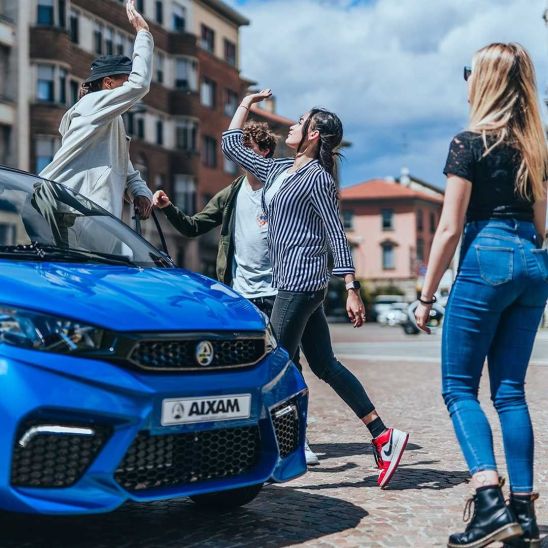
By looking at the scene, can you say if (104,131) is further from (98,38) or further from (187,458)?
(98,38)

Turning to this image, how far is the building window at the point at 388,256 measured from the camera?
315 feet

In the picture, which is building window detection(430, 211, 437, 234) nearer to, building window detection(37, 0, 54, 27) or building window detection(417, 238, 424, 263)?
building window detection(417, 238, 424, 263)

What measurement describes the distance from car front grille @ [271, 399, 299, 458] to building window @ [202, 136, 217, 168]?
153 feet

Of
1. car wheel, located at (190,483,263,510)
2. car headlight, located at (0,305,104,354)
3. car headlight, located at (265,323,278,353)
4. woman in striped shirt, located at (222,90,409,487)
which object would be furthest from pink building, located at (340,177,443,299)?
car headlight, located at (0,305,104,354)

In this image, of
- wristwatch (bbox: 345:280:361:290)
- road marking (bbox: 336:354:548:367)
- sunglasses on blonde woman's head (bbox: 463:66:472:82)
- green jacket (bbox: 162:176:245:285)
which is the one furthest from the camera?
road marking (bbox: 336:354:548:367)

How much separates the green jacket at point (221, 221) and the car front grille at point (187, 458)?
2.35 meters

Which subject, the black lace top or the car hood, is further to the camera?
the black lace top

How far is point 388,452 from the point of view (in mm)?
5609

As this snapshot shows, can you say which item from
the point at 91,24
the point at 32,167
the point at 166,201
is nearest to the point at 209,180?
the point at 91,24

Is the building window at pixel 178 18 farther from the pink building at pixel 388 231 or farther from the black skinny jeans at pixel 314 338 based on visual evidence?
the pink building at pixel 388 231

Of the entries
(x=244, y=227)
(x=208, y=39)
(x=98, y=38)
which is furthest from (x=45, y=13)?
(x=244, y=227)

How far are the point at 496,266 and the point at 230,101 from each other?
51665mm

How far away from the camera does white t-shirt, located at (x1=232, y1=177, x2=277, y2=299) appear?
6332 mm

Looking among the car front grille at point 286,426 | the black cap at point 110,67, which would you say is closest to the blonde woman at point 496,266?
the car front grille at point 286,426
